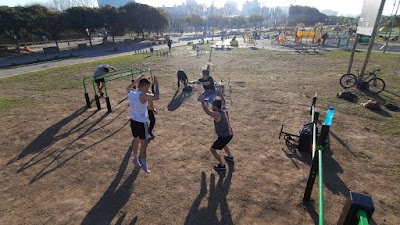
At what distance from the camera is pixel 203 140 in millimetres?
6750

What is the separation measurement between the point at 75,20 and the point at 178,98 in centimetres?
3685

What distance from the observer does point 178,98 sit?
10617 millimetres

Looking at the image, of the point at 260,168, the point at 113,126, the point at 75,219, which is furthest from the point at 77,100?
the point at 260,168

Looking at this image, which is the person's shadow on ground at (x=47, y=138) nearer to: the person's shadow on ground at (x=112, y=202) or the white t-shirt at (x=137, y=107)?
the person's shadow on ground at (x=112, y=202)

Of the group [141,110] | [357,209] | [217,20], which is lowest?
[141,110]

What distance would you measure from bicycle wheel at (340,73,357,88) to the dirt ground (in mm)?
1352

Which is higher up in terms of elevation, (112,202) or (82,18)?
(82,18)

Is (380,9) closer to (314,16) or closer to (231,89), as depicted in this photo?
(231,89)

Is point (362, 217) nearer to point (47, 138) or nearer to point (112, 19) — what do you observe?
point (47, 138)

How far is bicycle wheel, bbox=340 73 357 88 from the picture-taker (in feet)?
37.7

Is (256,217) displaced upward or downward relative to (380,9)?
downward

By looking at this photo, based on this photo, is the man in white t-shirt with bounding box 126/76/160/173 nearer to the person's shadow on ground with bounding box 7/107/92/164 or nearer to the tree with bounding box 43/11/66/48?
the person's shadow on ground with bounding box 7/107/92/164

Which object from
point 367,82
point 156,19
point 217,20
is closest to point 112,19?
point 156,19

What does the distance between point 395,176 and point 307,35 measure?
119 ft
